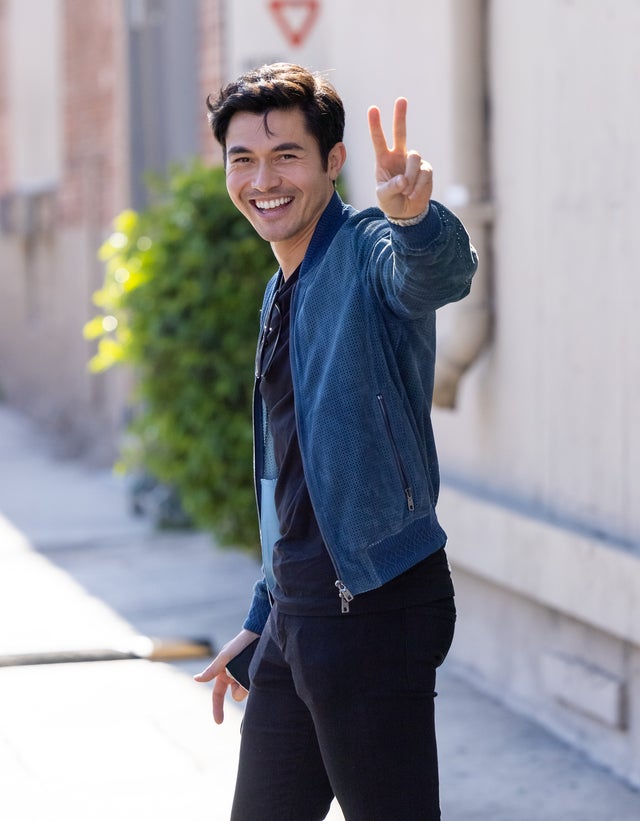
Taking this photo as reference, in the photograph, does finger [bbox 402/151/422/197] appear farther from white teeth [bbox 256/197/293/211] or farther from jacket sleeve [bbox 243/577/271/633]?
jacket sleeve [bbox 243/577/271/633]

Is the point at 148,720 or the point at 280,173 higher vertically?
the point at 280,173

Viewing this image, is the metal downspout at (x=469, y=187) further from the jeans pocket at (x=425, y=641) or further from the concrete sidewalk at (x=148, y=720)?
the jeans pocket at (x=425, y=641)

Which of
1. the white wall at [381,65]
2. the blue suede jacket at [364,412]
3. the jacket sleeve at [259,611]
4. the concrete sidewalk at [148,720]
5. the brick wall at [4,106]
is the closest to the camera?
the blue suede jacket at [364,412]

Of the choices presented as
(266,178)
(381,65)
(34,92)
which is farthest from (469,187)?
(34,92)

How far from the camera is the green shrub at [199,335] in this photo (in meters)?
6.68

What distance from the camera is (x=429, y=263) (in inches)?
92.8

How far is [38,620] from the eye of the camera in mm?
6668

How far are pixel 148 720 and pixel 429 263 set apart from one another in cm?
323

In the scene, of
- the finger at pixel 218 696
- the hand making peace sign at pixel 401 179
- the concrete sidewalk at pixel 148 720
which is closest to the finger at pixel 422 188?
the hand making peace sign at pixel 401 179

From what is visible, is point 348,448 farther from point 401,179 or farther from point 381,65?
point 381,65

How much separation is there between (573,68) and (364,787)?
2844 mm

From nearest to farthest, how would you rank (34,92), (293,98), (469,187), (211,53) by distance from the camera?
(293,98), (469,187), (211,53), (34,92)

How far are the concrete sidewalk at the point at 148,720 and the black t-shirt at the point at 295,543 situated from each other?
1795mm

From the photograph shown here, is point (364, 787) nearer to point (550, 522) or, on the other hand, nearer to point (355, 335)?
point (355, 335)
